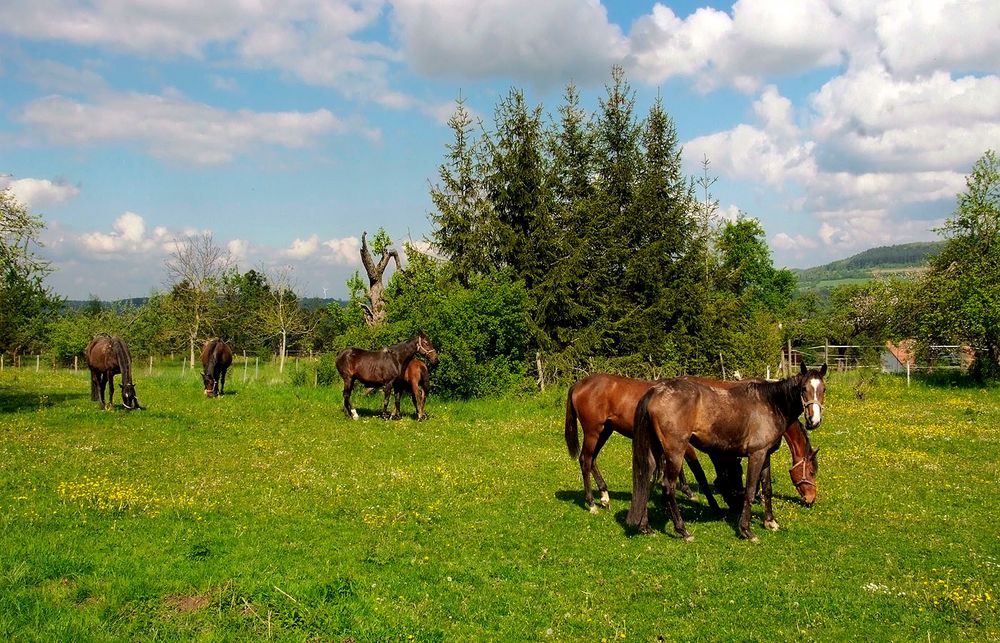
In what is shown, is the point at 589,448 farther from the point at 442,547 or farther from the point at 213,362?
the point at 213,362

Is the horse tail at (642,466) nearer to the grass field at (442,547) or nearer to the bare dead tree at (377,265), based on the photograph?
the grass field at (442,547)

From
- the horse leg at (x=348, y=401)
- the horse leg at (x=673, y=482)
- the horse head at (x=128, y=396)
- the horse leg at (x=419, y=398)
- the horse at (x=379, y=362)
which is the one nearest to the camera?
the horse leg at (x=673, y=482)

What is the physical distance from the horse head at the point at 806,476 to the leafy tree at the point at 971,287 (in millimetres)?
24006

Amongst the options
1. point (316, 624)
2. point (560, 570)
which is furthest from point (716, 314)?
point (316, 624)

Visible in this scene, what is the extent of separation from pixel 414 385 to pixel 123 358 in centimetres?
856

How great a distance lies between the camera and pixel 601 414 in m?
11.2

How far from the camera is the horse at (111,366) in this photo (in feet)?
62.5

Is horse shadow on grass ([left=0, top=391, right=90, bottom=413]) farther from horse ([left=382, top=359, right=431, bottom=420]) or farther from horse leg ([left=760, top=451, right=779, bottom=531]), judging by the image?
horse leg ([left=760, top=451, right=779, bottom=531])

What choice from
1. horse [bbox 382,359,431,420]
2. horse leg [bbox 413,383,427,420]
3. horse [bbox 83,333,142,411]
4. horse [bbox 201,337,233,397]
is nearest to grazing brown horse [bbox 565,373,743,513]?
horse leg [bbox 413,383,427,420]

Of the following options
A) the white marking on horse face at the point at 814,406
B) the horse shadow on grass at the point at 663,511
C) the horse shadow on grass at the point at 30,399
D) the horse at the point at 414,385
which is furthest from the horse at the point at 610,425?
the horse shadow on grass at the point at 30,399

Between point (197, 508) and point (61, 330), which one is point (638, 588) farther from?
point (61, 330)

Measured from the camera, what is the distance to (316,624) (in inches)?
241

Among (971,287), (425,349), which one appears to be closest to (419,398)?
(425,349)

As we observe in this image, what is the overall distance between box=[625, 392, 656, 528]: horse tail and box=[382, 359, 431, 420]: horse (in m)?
12.3
